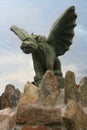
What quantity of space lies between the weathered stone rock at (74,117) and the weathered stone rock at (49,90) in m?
0.26

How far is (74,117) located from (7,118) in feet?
3.43

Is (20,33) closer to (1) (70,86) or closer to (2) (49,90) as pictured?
(2) (49,90)

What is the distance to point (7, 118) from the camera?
4.73 metres

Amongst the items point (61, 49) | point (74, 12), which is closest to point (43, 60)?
point (61, 49)

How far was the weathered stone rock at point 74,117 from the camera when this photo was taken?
13.1 ft

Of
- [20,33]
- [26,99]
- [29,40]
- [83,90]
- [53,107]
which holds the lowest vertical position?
[53,107]

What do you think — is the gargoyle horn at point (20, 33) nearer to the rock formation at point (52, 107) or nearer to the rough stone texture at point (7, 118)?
the rock formation at point (52, 107)

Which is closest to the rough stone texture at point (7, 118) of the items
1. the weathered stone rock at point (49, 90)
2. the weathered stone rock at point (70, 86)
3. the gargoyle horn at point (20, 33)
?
the weathered stone rock at point (49, 90)

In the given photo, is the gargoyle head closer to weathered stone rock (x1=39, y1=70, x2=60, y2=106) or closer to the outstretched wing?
the outstretched wing

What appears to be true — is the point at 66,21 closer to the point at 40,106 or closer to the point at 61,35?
the point at 61,35

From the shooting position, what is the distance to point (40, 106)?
428cm

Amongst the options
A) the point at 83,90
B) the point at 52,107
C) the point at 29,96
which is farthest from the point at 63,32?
the point at 52,107

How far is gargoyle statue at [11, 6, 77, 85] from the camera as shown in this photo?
5.01 metres

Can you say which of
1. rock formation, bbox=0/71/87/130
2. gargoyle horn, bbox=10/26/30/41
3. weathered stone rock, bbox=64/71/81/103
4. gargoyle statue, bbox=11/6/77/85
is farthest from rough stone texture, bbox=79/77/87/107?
gargoyle horn, bbox=10/26/30/41
